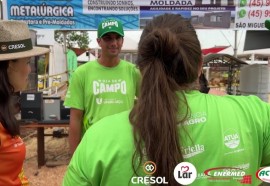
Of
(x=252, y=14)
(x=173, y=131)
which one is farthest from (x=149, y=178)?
(x=252, y=14)

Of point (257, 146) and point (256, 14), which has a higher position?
point (256, 14)

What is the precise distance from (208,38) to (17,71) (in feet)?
37.7

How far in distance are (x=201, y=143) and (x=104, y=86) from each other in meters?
1.60

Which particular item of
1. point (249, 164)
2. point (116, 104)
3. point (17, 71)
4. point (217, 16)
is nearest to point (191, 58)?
point (249, 164)

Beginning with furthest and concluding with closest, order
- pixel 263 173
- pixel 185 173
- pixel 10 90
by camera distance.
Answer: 1. pixel 10 90
2. pixel 263 173
3. pixel 185 173

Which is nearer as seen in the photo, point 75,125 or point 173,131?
point 173,131

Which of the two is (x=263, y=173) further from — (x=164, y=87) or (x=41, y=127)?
(x=41, y=127)

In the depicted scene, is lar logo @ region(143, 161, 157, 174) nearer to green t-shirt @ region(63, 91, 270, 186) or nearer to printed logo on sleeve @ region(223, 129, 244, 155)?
green t-shirt @ region(63, 91, 270, 186)

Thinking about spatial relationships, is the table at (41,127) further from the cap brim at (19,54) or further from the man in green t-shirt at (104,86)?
the cap brim at (19,54)

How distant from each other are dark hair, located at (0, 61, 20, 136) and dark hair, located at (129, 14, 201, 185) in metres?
0.79

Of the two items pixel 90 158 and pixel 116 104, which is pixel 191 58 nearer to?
pixel 90 158

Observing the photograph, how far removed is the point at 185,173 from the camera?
94cm

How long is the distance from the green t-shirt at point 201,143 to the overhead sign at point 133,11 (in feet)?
11.8

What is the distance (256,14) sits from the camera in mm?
4473
